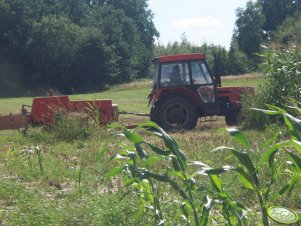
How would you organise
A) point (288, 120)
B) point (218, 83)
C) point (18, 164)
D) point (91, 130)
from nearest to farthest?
point (288, 120)
point (18, 164)
point (91, 130)
point (218, 83)

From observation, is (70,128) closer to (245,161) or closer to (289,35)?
(245,161)

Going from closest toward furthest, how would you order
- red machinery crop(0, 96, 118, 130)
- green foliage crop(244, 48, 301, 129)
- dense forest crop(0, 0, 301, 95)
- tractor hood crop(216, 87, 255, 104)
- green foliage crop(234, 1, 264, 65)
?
green foliage crop(244, 48, 301, 129) → red machinery crop(0, 96, 118, 130) → tractor hood crop(216, 87, 255, 104) → dense forest crop(0, 0, 301, 95) → green foliage crop(234, 1, 264, 65)

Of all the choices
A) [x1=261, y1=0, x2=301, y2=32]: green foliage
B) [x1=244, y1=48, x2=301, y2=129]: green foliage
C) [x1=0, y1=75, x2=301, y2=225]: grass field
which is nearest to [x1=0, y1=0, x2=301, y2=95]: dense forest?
[x1=261, y1=0, x2=301, y2=32]: green foliage

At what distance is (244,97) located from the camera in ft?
50.9

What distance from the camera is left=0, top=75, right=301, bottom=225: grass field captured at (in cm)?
554

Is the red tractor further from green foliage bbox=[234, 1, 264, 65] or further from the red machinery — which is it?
green foliage bbox=[234, 1, 264, 65]

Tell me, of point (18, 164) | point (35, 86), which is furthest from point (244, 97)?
point (35, 86)

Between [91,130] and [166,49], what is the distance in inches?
2711

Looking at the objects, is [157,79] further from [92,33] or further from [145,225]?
[92,33]

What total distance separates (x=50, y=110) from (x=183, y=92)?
3.29m

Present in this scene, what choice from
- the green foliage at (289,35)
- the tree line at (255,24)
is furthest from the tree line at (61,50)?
the green foliage at (289,35)

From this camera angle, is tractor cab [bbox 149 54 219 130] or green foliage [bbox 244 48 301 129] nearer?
green foliage [bbox 244 48 301 129]

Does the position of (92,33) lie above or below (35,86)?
above

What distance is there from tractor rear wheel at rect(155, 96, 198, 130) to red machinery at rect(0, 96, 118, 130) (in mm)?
1185
